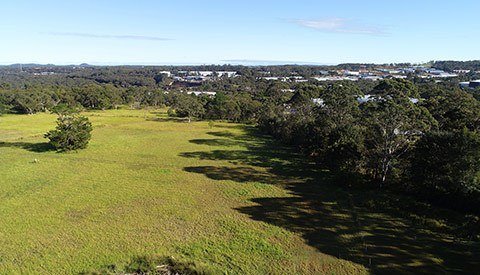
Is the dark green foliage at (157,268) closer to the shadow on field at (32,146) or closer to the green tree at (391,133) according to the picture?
the green tree at (391,133)

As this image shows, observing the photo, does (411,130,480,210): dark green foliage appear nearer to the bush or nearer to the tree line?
the tree line

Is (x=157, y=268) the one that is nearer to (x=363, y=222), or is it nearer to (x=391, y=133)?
(x=363, y=222)

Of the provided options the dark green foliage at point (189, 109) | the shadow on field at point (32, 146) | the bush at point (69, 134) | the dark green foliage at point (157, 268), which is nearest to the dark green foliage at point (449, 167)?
the dark green foliage at point (157, 268)

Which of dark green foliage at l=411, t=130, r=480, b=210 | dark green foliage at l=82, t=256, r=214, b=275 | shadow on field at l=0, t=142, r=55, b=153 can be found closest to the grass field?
dark green foliage at l=82, t=256, r=214, b=275

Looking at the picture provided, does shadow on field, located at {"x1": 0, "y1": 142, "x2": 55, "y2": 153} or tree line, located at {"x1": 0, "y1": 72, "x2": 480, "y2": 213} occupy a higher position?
tree line, located at {"x1": 0, "y1": 72, "x2": 480, "y2": 213}

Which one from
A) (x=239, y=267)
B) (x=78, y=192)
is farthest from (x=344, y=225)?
(x=78, y=192)

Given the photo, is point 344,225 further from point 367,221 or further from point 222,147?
point 222,147

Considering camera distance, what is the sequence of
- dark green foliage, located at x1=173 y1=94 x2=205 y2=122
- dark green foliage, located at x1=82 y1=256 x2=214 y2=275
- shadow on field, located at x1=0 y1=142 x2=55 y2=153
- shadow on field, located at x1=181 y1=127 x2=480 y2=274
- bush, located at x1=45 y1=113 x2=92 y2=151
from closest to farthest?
dark green foliage, located at x1=82 y1=256 x2=214 y2=275 < shadow on field, located at x1=181 y1=127 x2=480 y2=274 < bush, located at x1=45 y1=113 x2=92 y2=151 < shadow on field, located at x1=0 y1=142 x2=55 y2=153 < dark green foliage, located at x1=173 y1=94 x2=205 y2=122
